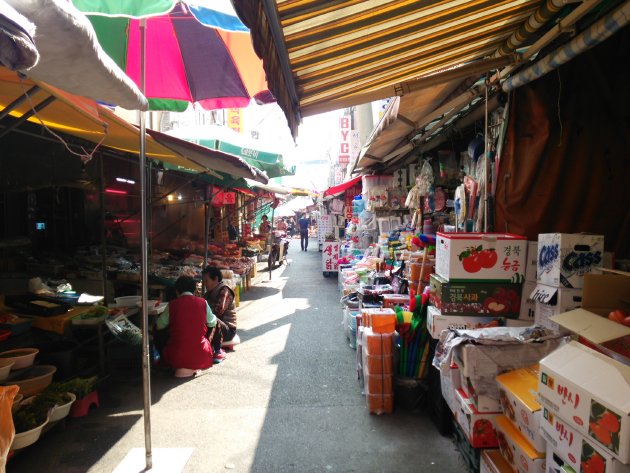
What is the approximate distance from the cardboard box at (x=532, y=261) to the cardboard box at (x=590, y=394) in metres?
1.36

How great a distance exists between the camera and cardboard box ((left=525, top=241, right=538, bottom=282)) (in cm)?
329

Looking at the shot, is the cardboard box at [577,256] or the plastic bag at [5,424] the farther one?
the cardboard box at [577,256]

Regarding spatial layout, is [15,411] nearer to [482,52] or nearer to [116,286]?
[116,286]

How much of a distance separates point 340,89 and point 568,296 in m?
2.58

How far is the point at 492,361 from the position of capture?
2658mm

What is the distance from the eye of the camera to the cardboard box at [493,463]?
2.48 m

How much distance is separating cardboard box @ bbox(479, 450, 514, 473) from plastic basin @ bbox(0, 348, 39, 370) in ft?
13.9

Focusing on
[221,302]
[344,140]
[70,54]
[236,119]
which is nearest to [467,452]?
[70,54]

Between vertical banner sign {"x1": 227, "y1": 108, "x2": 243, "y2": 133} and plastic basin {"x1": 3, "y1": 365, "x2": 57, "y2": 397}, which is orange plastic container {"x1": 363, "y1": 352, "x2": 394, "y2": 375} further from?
vertical banner sign {"x1": 227, "y1": 108, "x2": 243, "y2": 133}

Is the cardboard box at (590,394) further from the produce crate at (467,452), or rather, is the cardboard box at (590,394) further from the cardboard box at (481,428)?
the produce crate at (467,452)

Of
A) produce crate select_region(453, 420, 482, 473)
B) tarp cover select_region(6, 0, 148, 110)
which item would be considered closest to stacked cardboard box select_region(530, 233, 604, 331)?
produce crate select_region(453, 420, 482, 473)

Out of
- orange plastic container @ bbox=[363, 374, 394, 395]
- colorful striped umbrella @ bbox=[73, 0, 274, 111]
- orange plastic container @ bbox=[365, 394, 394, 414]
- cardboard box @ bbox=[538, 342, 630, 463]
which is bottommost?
orange plastic container @ bbox=[365, 394, 394, 414]

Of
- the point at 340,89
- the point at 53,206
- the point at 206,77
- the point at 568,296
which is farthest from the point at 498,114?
the point at 53,206

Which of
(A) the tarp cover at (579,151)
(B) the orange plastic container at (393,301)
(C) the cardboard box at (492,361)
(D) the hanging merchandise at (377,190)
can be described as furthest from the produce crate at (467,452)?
(D) the hanging merchandise at (377,190)
